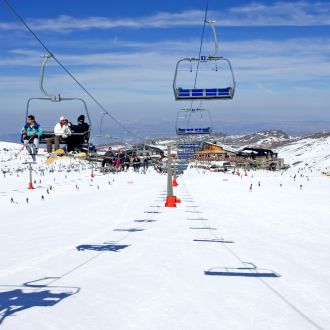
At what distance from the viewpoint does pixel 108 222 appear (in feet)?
88.1

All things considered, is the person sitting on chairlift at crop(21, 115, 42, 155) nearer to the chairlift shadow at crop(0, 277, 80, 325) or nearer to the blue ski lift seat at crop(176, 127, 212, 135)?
the chairlift shadow at crop(0, 277, 80, 325)

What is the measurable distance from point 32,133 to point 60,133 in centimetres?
100

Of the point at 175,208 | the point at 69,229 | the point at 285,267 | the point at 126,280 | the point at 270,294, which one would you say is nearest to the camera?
the point at 270,294

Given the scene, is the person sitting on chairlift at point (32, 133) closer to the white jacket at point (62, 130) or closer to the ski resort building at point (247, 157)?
the white jacket at point (62, 130)

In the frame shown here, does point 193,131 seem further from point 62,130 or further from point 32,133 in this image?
point 62,130

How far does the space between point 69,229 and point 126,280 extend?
1184 cm

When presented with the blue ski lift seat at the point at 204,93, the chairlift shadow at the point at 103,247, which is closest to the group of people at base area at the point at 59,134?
the blue ski lift seat at the point at 204,93

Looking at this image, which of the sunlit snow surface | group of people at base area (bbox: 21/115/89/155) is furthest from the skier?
the sunlit snow surface

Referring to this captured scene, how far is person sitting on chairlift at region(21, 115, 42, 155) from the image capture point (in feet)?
47.0

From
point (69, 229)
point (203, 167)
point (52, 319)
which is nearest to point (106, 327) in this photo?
Result: point (52, 319)

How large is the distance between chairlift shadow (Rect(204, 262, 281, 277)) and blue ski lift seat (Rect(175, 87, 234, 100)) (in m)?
5.35

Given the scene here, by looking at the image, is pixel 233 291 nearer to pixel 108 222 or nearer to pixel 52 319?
pixel 52 319

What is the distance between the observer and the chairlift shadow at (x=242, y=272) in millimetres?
13492

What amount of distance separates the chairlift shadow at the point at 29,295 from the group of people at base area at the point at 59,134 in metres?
4.19
